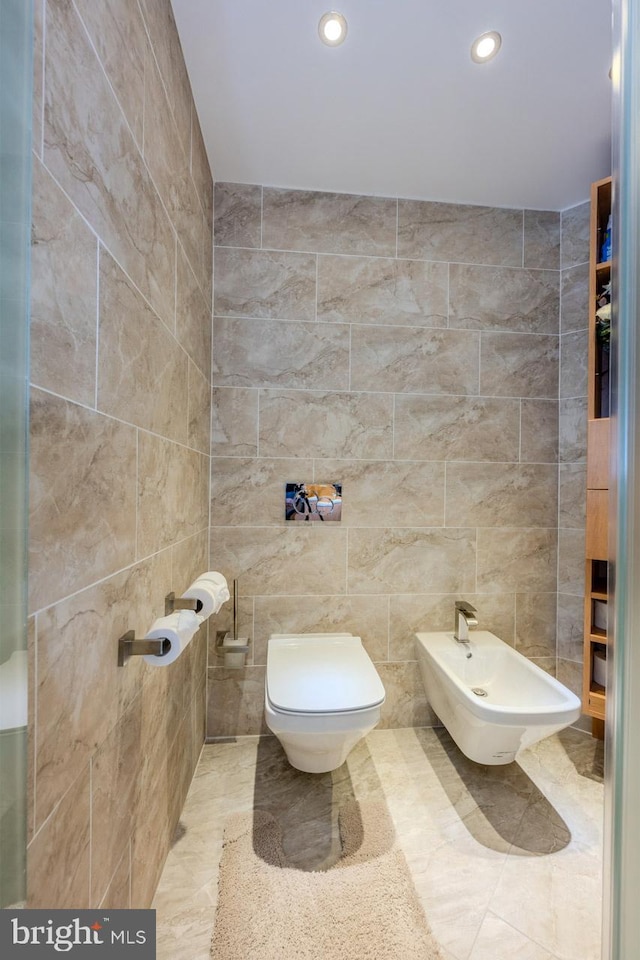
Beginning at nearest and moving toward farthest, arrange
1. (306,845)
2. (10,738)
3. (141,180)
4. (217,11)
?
1. (10,738)
2. (141,180)
3. (217,11)
4. (306,845)

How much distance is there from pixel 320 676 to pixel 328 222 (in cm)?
199

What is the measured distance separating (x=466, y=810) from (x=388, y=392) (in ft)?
5.67

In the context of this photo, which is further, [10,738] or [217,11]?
[217,11]

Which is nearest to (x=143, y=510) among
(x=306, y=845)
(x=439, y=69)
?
(x=306, y=845)

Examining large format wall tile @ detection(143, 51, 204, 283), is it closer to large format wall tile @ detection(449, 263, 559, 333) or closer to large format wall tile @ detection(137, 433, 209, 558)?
large format wall tile @ detection(137, 433, 209, 558)

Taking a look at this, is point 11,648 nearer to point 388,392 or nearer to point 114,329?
point 114,329

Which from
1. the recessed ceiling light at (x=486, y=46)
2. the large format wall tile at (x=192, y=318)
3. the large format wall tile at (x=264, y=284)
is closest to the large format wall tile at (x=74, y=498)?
the large format wall tile at (x=192, y=318)

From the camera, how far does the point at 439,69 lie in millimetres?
1371

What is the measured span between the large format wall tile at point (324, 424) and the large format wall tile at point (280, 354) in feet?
0.22

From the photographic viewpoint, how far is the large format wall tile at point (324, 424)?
192 centimetres

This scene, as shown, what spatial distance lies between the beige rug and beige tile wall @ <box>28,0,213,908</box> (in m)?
0.24

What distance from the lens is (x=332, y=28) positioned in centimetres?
124

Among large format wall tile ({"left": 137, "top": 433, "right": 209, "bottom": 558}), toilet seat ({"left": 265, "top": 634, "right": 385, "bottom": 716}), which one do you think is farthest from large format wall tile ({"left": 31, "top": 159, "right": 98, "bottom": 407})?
toilet seat ({"left": 265, "top": 634, "right": 385, "bottom": 716})

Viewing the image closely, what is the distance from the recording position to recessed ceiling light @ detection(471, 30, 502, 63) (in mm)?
1263
